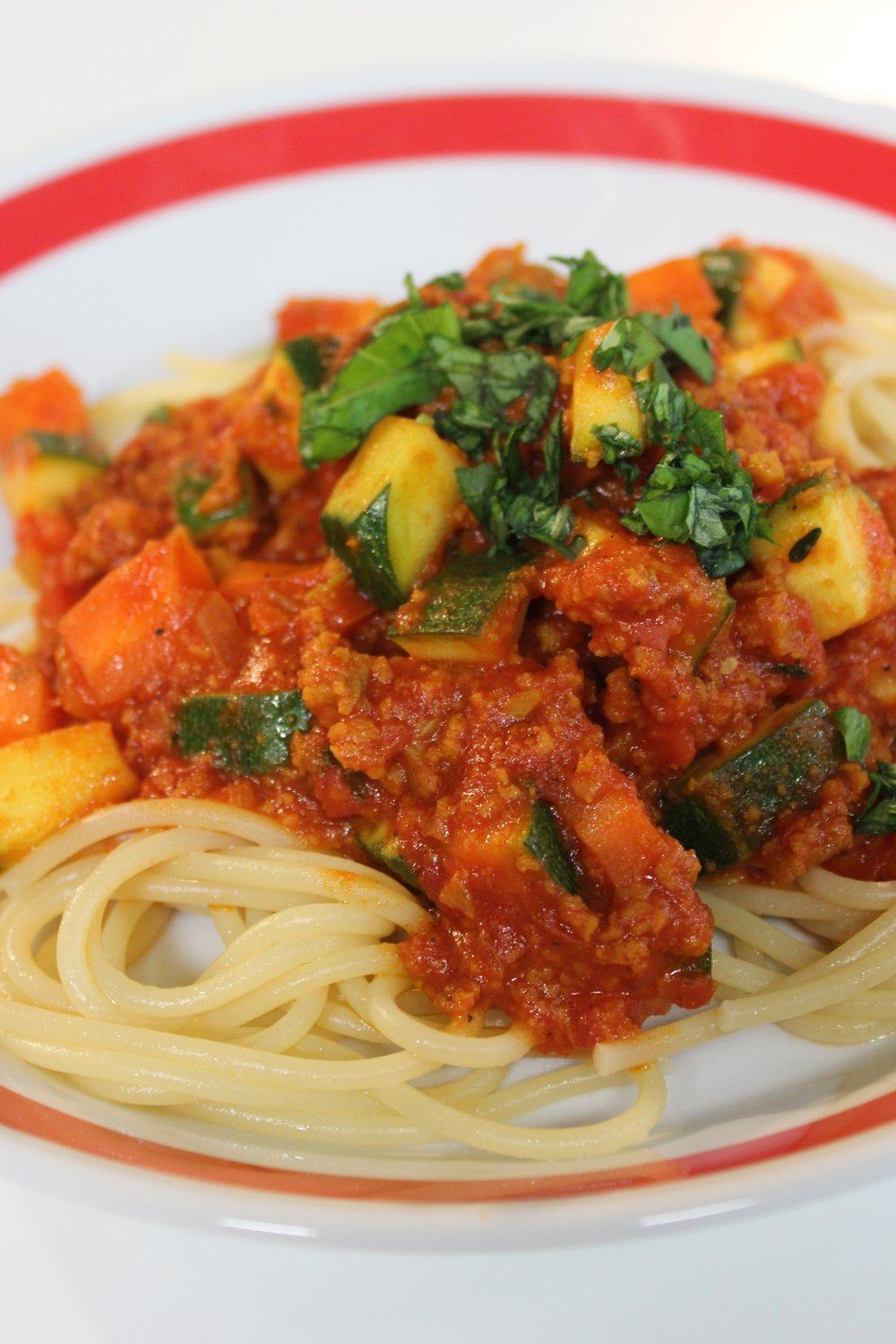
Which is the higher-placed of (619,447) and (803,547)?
(619,447)

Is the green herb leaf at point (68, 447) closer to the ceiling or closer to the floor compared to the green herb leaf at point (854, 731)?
closer to the ceiling

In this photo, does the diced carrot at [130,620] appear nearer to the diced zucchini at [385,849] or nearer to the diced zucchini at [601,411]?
the diced zucchini at [385,849]

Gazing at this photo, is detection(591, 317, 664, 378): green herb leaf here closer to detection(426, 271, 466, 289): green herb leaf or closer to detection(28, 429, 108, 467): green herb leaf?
detection(426, 271, 466, 289): green herb leaf

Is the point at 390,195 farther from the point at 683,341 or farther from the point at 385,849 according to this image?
the point at 385,849

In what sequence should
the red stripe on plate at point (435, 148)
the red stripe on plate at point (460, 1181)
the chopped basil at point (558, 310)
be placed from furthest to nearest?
the red stripe on plate at point (435, 148) → the chopped basil at point (558, 310) → the red stripe on plate at point (460, 1181)

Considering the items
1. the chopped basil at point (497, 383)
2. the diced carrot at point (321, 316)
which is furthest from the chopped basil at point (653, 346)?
the diced carrot at point (321, 316)

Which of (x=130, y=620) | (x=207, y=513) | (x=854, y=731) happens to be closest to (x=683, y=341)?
(x=854, y=731)

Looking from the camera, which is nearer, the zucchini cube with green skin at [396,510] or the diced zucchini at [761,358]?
the zucchini cube with green skin at [396,510]
